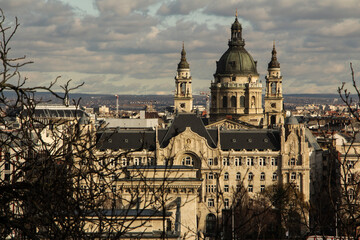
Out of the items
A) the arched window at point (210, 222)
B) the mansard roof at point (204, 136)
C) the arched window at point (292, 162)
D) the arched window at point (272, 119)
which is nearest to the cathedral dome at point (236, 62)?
the arched window at point (272, 119)

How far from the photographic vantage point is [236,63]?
19200 cm

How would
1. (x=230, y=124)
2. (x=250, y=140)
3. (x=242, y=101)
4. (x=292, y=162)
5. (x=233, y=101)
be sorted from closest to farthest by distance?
(x=292, y=162), (x=250, y=140), (x=230, y=124), (x=233, y=101), (x=242, y=101)

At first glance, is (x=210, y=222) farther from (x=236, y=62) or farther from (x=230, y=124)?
(x=236, y=62)

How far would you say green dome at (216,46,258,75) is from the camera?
190 m

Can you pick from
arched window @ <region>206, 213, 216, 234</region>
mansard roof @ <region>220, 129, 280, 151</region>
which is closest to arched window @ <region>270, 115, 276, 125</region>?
mansard roof @ <region>220, 129, 280, 151</region>

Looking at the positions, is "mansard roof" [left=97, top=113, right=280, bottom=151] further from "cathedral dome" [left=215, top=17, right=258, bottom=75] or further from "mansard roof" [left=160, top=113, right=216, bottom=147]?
"cathedral dome" [left=215, top=17, right=258, bottom=75]

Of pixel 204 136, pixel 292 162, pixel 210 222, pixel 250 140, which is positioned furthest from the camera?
pixel 204 136

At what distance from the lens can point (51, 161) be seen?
18.9 metres

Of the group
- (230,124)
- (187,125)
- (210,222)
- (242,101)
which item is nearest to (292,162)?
(187,125)

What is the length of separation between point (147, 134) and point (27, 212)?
119 m

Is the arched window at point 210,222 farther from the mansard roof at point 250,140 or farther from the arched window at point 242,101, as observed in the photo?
the arched window at point 242,101

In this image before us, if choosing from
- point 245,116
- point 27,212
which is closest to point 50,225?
point 27,212

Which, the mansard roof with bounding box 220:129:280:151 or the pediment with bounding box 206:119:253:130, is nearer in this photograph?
the mansard roof with bounding box 220:129:280:151

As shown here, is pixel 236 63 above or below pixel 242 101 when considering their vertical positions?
above
